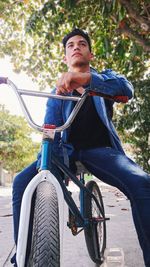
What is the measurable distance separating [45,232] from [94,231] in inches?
54.9

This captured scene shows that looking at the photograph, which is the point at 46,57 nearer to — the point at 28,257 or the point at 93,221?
the point at 93,221

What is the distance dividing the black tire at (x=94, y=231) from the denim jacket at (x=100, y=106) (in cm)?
57

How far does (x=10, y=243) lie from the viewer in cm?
332

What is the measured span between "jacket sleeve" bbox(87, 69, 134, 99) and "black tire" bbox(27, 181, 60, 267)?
21.0 inches

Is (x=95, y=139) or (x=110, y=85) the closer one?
(x=110, y=85)

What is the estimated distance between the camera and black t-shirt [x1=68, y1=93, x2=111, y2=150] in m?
2.13

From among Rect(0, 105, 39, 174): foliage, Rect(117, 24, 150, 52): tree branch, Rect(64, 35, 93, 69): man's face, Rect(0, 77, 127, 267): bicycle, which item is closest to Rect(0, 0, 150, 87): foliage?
Rect(117, 24, 150, 52): tree branch

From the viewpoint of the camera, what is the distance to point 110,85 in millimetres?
1643

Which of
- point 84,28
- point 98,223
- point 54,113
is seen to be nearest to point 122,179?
point 54,113

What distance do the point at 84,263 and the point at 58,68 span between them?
531 cm

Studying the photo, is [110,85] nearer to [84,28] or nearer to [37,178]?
[37,178]

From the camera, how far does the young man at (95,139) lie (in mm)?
1618

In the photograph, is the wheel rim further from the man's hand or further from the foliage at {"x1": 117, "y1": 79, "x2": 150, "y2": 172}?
the foliage at {"x1": 117, "y1": 79, "x2": 150, "y2": 172}

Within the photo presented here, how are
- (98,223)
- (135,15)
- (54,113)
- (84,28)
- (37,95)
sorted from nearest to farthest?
(37,95) < (54,113) < (98,223) < (135,15) < (84,28)
